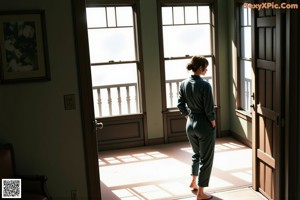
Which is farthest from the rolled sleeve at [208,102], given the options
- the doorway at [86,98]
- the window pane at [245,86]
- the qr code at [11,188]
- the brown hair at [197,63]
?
the window pane at [245,86]

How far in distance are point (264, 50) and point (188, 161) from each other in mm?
2096

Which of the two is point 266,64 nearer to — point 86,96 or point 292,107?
point 292,107

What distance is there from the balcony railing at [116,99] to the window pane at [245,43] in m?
1.26

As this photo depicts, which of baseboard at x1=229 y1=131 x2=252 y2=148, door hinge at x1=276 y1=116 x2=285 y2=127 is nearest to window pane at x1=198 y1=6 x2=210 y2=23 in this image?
baseboard at x1=229 y1=131 x2=252 y2=148

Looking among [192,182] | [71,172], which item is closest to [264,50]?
[192,182]

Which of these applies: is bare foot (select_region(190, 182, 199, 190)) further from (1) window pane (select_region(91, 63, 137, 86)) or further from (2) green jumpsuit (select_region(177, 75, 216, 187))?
(1) window pane (select_region(91, 63, 137, 86))

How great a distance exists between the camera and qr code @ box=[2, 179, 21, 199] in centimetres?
279

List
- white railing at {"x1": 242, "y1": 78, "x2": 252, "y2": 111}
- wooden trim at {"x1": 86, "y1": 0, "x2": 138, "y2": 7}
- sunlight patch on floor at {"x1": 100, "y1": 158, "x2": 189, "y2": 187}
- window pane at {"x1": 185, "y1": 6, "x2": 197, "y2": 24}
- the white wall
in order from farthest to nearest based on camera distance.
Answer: window pane at {"x1": 185, "y1": 6, "x2": 197, "y2": 24}
white railing at {"x1": 242, "y1": 78, "x2": 252, "y2": 111}
wooden trim at {"x1": 86, "y1": 0, "x2": 138, "y2": 7}
sunlight patch on floor at {"x1": 100, "y1": 158, "x2": 189, "y2": 187}
the white wall

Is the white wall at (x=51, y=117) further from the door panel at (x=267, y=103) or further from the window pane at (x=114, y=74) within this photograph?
the window pane at (x=114, y=74)

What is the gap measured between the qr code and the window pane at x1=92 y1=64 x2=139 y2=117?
9.21ft

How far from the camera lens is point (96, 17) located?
17.7 ft

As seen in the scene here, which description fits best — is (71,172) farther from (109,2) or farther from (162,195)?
(109,2)

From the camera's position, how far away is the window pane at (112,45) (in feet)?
18.0

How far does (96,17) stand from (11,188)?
10.5 ft
